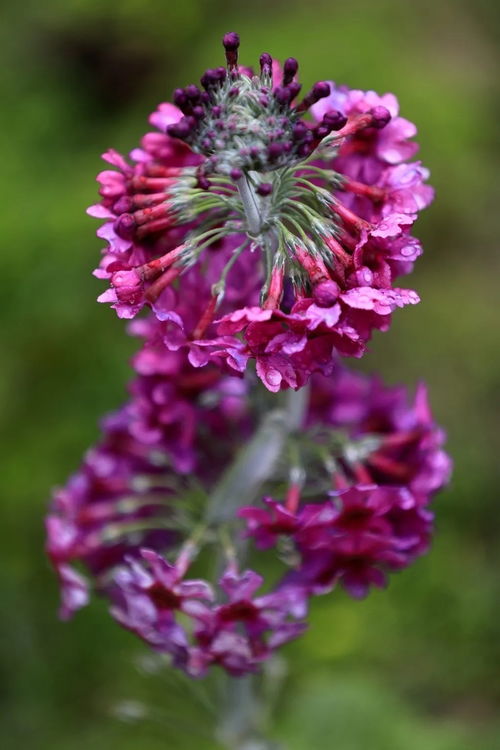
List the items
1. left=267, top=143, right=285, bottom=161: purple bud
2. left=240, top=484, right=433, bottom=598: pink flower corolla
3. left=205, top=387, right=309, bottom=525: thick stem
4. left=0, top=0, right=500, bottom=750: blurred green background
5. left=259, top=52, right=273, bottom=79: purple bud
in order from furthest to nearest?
left=0, top=0, right=500, bottom=750: blurred green background < left=205, top=387, right=309, bottom=525: thick stem < left=240, top=484, right=433, bottom=598: pink flower corolla < left=259, top=52, right=273, bottom=79: purple bud < left=267, top=143, right=285, bottom=161: purple bud

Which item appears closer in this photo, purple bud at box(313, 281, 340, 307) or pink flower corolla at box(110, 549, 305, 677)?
purple bud at box(313, 281, 340, 307)

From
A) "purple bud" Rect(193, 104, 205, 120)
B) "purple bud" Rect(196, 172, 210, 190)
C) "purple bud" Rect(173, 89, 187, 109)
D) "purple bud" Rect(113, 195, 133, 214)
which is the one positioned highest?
"purple bud" Rect(173, 89, 187, 109)

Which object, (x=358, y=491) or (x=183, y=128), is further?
(x=358, y=491)

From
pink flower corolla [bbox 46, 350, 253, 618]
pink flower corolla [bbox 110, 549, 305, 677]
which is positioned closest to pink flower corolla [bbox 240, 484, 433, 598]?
pink flower corolla [bbox 110, 549, 305, 677]

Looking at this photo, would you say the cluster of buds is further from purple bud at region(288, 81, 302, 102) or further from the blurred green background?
the blurred green background

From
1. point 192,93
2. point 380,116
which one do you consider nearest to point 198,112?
point 192,93

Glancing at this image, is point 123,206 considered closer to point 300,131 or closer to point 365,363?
point 300,131
